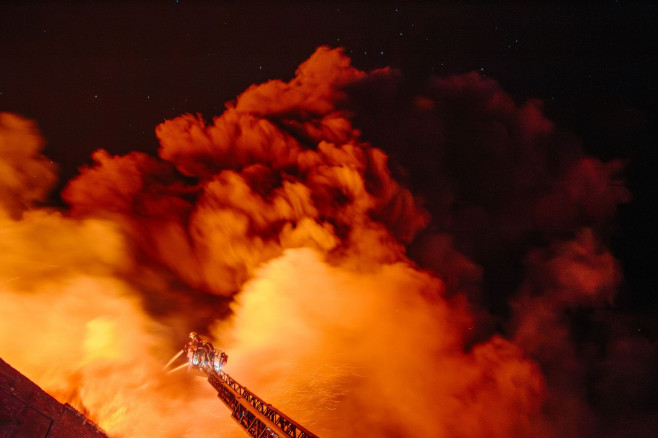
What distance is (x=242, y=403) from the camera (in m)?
9.18

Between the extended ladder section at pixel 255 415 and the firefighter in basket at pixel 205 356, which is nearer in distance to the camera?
the extended ladder section at pixel 255 415

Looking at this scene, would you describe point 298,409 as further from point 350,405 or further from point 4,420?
point 4,420

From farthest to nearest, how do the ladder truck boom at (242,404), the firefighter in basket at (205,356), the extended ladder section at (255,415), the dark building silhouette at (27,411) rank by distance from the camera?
the firefighter in basket at (205,356)
the ladder truck boom at (242,404)
the extended ladder section at (255,415)
the dark building silhouette at (27,411)

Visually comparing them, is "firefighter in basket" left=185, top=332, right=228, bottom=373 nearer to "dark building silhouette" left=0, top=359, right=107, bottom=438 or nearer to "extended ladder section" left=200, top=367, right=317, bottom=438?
"extended ladder section" left=200, top=367, right=317, bottom=438

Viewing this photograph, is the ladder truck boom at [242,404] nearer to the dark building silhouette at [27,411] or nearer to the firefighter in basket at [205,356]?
the firefighter in basket at [205,356]

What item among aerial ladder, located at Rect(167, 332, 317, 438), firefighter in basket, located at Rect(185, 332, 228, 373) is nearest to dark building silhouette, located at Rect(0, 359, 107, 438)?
aerial ladder, located at Rect(167, 332, 317, 438)

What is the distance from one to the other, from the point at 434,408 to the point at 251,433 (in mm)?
14392

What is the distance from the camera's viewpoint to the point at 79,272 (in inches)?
596

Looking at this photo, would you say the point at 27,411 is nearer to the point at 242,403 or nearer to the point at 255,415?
the point at 255,415

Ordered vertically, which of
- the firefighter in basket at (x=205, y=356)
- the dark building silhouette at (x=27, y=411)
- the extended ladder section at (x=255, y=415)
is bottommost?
the dark building silhouette at (x=27, y=411)

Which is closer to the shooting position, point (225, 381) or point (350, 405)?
point (225, 381)

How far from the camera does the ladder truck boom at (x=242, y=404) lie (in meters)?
7.33

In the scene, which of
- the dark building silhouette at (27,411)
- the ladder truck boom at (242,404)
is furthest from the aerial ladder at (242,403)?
the dark building silhouette at (27,411)

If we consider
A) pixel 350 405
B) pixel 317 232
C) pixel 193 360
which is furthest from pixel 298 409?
pixel 317 232
